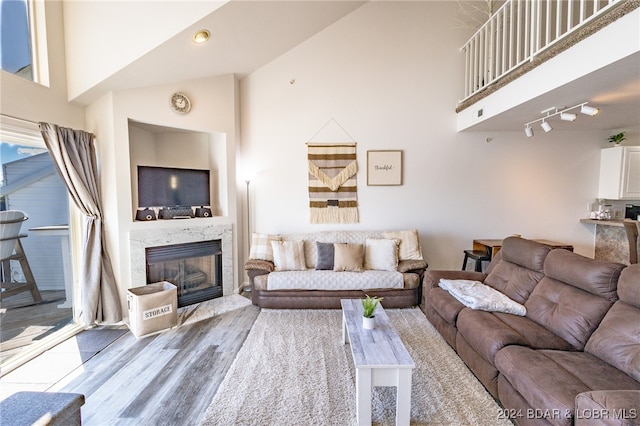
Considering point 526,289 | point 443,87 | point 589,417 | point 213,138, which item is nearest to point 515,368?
point 589,417

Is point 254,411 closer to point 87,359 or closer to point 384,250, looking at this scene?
point 87,359

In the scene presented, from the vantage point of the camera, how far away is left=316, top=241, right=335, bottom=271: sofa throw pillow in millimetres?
3880

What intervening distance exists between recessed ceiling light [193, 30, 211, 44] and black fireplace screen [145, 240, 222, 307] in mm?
2434

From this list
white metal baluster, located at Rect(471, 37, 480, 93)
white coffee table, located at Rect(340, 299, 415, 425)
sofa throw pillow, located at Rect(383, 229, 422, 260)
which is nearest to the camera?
white coffee table, located at Rect(340, 299, 415, 425)

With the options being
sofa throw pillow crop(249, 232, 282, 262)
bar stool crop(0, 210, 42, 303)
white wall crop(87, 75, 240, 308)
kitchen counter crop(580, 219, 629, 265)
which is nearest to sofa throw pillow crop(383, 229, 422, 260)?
sofa throw pillow crop(249, 232, 282, 262)

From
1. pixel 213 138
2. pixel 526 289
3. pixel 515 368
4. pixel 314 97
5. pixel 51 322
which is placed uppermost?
pixel 314 97

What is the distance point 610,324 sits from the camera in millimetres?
1858

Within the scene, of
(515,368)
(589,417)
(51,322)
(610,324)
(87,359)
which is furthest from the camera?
(51,322)

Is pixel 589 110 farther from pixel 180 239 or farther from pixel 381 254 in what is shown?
pixel 180 239

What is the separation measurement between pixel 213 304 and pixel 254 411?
217 cm

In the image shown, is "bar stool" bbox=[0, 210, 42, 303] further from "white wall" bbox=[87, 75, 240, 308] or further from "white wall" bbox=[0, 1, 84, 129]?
"white wall" bbox=[0, 1, 84, 129]

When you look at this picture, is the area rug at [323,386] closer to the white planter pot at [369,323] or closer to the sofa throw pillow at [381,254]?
the white planter pot at [369,323]

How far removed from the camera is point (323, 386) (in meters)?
2.18

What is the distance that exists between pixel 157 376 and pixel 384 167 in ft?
12.2
